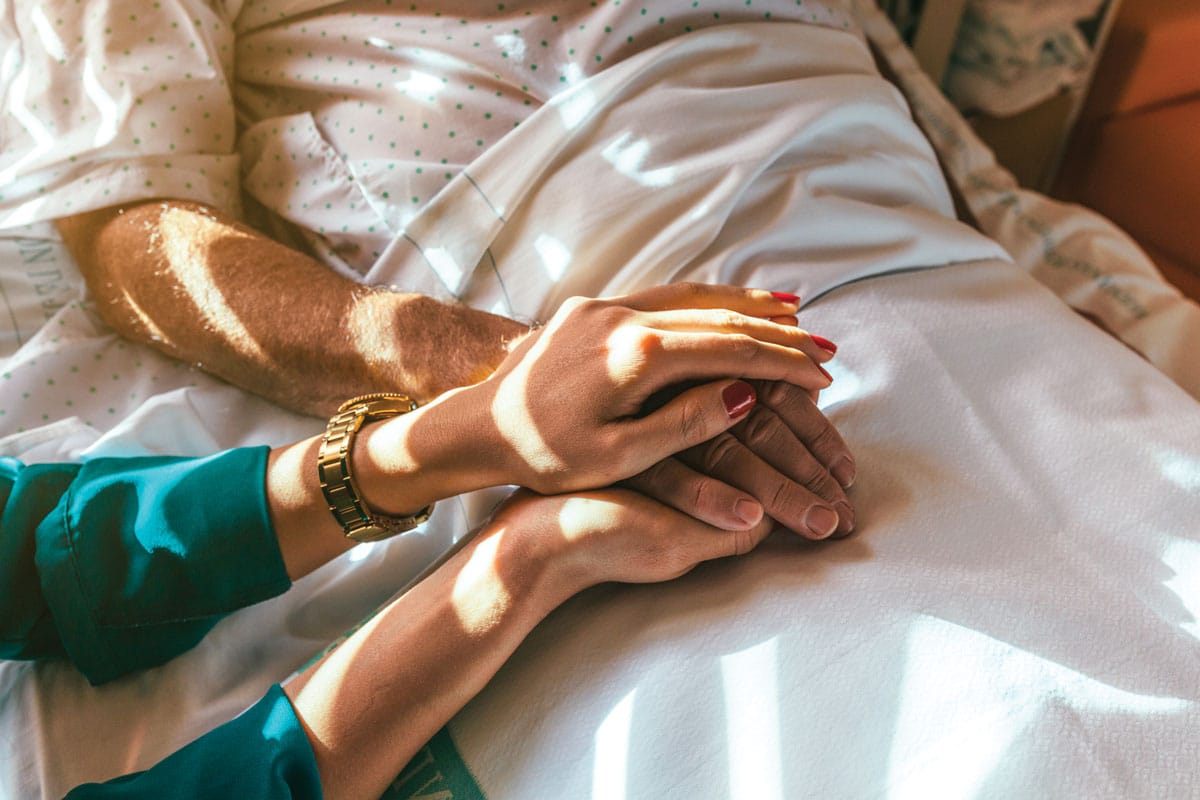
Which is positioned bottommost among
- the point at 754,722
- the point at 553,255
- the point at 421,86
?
the point at 754,722

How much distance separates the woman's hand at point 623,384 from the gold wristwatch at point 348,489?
5.2 inches

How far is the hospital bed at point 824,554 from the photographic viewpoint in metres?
0.59

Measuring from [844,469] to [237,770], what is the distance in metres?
0.51

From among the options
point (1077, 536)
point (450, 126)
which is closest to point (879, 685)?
point (1077, 536)

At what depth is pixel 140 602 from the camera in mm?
719

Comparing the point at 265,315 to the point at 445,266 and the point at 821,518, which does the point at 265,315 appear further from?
the point at 821,518

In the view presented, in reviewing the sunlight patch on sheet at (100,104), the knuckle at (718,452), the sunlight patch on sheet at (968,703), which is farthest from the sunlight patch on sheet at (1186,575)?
the sunlight patch on sheet at (100,104)

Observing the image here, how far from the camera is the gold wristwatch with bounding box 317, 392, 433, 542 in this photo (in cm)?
76

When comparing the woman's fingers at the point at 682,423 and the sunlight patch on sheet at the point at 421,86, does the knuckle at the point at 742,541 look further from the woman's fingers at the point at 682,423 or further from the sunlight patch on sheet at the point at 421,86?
the sunlight patch on sheet at the point at 421,86

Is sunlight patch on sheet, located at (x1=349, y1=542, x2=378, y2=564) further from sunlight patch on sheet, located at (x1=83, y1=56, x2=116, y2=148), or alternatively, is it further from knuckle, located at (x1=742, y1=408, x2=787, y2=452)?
sunlight patch on sheet, located at (x1=83, y1=56, x2=116, y2=148)

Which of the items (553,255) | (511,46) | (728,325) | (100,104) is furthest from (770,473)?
(100,104)

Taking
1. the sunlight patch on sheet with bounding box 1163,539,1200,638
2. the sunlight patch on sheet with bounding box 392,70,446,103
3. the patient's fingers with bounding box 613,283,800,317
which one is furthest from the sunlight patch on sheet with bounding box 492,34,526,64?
the sunlight patch on sheet with bounding box 1163,539,1200,638

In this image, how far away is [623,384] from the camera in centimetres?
67

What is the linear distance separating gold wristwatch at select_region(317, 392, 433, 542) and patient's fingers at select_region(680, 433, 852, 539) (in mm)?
272
